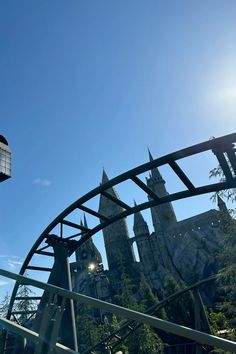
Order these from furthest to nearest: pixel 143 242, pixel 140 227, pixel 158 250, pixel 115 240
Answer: pixel 115 240 < pixel 140 227 < pixel 143 242 < pixel 158 250

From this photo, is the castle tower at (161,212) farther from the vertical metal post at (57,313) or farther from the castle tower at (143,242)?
the vertical metal post at (57,313)

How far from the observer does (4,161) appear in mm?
6184

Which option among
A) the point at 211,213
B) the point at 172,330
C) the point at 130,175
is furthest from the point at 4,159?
the point at 211,213

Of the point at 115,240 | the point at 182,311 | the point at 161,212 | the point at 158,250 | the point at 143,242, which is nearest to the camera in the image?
the point at 182,311

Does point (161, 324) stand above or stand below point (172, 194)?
below

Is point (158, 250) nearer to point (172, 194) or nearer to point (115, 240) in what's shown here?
point (115, 240)

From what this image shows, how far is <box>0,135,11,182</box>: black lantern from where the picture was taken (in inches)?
235

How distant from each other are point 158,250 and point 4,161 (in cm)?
6120

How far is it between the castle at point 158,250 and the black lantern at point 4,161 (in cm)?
4771

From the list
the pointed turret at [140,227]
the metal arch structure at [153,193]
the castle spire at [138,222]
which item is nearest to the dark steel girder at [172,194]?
the metal arch structure at [153,193]

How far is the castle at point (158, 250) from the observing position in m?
54.6

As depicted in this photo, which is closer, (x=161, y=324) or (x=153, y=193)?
(x=161, y=324)

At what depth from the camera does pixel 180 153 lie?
19.9ft

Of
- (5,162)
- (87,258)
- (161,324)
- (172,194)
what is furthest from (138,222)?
(161,324)
